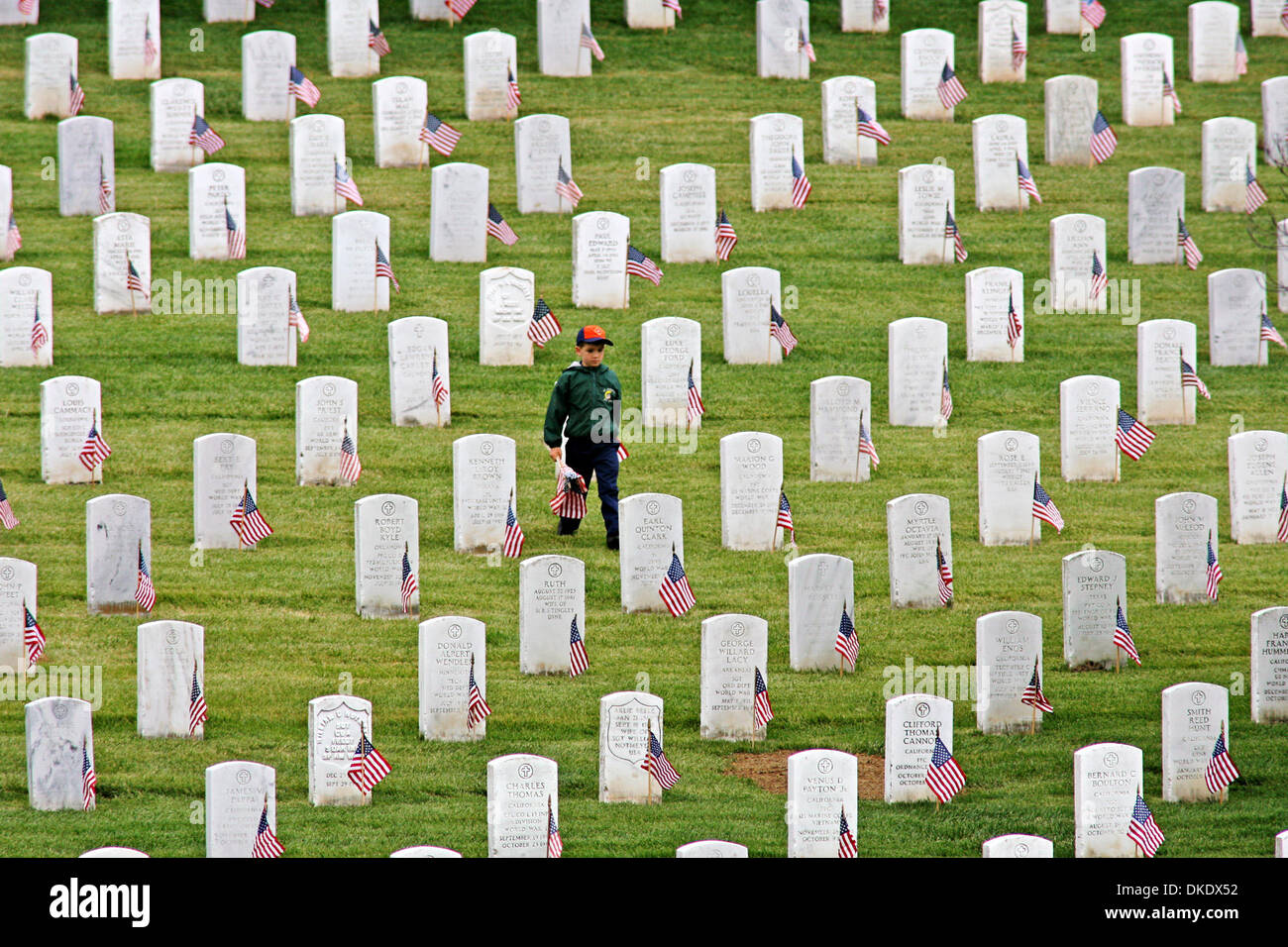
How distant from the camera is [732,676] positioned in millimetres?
11492

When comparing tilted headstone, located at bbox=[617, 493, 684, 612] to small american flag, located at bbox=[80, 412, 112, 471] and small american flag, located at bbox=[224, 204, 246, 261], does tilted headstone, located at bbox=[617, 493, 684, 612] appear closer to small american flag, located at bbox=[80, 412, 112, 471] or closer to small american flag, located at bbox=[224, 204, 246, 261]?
small american flag, located at bbox=[80, 412, 112, 471]

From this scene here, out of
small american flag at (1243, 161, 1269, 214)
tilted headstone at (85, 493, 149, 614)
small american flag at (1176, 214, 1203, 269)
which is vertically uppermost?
small american flag at (1243, 161, 1269, 214)

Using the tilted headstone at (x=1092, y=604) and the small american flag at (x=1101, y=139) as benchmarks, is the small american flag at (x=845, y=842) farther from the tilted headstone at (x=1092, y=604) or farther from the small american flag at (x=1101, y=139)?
the small american flag at (x=1101, y=139)

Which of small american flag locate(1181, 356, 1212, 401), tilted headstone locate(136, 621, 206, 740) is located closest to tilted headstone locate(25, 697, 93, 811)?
tilted headstone locate(136, 621, 206, 740)

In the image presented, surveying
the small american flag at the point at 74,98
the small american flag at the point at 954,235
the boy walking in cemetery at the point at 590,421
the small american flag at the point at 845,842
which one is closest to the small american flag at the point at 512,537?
the boy walking in cemetery at the point at 590,421

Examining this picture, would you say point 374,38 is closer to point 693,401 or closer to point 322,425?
point 693,401

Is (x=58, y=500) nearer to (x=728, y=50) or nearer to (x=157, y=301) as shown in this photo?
(x=157, y=301)

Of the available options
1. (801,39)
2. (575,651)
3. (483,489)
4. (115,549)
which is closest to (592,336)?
(483,489)

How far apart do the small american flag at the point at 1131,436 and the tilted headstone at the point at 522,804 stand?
720 centimetres

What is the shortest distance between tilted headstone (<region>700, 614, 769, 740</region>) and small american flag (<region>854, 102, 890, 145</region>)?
415 inches

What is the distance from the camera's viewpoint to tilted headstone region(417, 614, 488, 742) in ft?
37.5

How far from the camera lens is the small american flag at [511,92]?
21.6 meters

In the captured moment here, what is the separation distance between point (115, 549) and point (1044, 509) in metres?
6.75
